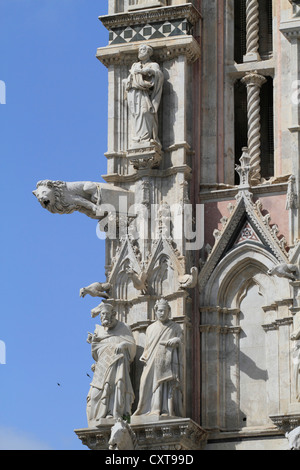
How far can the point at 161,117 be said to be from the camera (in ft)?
116

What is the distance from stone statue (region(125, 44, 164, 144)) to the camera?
35125mm

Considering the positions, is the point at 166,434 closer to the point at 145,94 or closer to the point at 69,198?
the point at 69,198

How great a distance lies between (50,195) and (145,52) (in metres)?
2.45

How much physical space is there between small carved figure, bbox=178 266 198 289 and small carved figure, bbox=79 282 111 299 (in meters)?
1.11

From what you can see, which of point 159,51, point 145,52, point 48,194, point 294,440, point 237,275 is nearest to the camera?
point 294,440

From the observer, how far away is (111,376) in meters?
33.8

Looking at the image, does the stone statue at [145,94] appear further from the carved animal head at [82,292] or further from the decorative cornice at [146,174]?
the carved animal head at [82,292]

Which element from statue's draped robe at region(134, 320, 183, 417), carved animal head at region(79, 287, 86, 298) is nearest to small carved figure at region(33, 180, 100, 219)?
carved animal head at region(79, 287, 86, 298)

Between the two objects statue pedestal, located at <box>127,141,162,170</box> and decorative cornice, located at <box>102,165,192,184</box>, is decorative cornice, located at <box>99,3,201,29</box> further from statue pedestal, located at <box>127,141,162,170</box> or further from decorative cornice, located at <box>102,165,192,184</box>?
decorative cornice, located at <box>102,165,192,184</box>

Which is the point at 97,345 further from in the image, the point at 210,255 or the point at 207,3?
the point at 207,3

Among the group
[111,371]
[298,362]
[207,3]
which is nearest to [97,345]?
[111,371]

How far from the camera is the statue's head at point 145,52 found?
35.4m

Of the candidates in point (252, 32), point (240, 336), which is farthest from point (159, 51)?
point (240, 336)

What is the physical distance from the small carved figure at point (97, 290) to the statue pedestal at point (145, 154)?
175 cm
